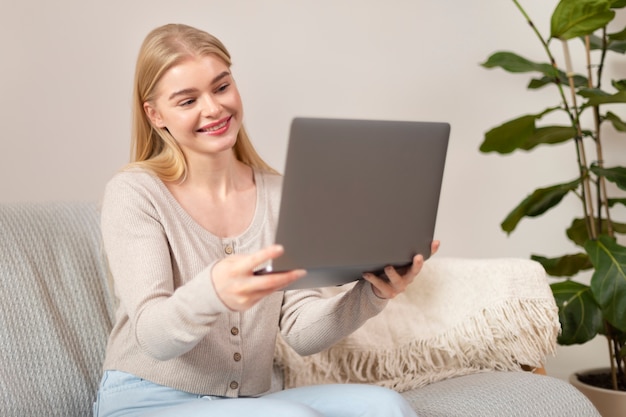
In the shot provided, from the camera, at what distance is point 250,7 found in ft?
8.13

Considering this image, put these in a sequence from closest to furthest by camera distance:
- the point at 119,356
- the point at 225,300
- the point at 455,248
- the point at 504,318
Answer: the point at 225,300 → the point at 119,356 → the point at 504,318 → the point at 455,248

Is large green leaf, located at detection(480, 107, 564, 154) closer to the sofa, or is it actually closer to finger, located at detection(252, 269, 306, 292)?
the sofa

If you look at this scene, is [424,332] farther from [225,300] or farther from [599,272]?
[225,300]

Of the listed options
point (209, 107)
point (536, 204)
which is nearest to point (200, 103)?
point (209, 107)

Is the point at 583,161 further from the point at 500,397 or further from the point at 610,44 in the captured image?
the point at 500,397

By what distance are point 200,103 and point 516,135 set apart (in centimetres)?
111

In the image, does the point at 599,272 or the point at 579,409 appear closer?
the point at 579,409

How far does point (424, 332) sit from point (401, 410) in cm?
50

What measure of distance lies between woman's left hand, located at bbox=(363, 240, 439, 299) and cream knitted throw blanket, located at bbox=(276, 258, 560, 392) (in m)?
0.40

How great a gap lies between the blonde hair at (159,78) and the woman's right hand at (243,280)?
1.48 ft

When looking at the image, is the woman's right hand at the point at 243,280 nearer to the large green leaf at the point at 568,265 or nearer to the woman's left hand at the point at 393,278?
the woman's left hand at the point at 393,278

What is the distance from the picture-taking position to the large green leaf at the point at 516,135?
2.29 metres

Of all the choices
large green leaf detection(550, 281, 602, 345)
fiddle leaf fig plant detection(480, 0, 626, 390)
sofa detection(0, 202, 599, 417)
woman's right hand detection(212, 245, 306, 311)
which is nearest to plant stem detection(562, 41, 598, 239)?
fiddle leaf fig plant detection(480, 0, 626, 390)

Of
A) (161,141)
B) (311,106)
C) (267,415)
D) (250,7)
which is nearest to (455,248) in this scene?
(311,106)
